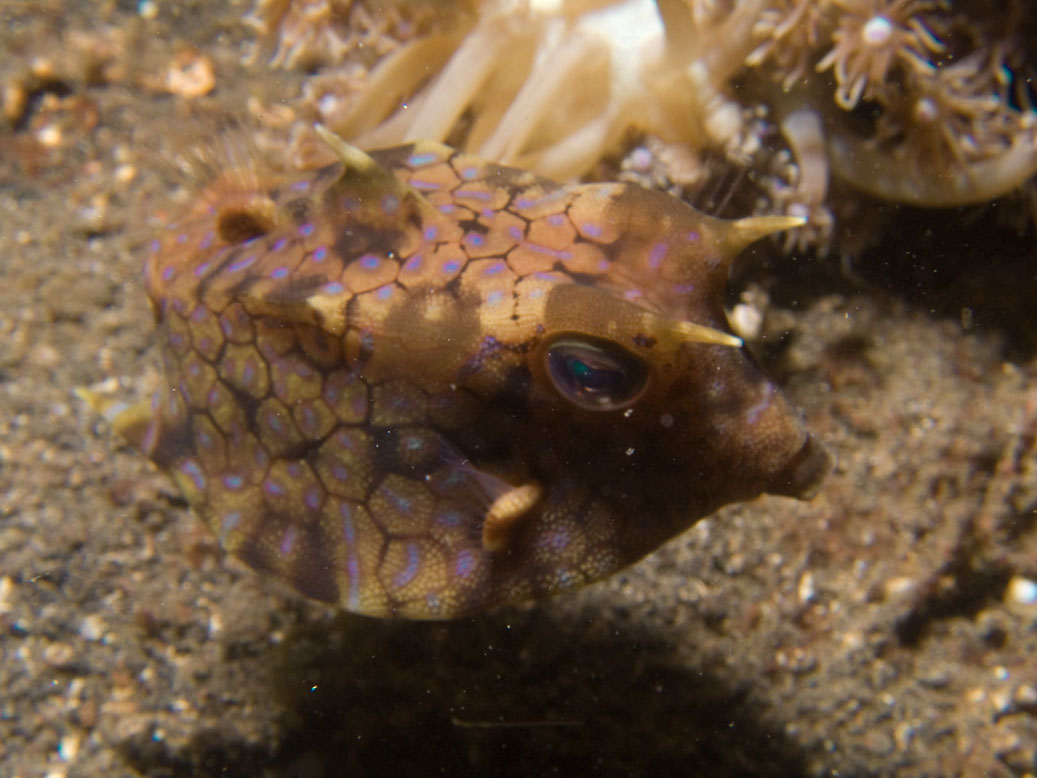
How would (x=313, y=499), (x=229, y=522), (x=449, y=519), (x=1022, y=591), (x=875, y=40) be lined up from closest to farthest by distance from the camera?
1. (x=449, y=519)
2. (x=313, y=499)
3. (x=229, y=522)
4. (x=875, y=40)
5. (x=1022, y=591)

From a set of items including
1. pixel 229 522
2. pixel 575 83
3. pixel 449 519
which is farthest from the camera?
pixel 575 83

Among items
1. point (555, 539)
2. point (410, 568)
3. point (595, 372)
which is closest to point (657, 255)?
point (595, 372)

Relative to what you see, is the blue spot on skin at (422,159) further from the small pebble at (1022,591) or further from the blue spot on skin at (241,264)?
the small pebble at (1022,591)

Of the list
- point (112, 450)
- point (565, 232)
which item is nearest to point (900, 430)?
point (565, 232)

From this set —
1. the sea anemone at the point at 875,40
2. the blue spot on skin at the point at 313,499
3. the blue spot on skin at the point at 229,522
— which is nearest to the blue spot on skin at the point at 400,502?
the blue spot on skin at the point at 313,499

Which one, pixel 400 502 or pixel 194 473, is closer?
pixel 400 502

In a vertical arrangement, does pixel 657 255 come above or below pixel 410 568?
above

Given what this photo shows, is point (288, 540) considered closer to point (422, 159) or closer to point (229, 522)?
point (229, 522)

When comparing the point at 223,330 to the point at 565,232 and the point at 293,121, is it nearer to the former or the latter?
the point at 565,232
